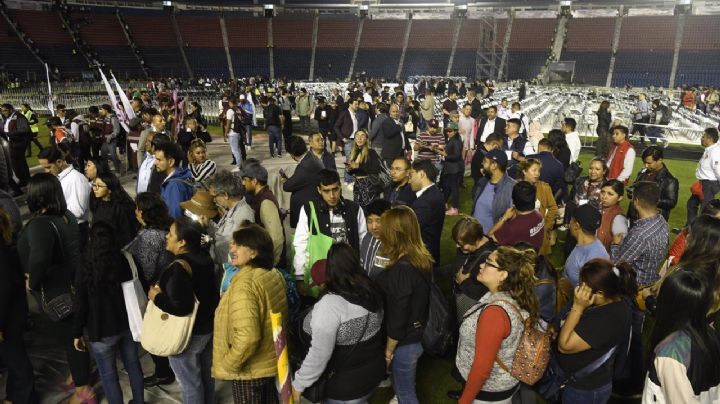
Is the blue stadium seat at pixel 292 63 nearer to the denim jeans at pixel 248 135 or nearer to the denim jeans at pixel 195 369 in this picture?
the denim jeans at pixel 248 135

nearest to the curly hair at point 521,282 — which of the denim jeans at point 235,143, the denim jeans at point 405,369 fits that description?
the denim jeans at point 405,369

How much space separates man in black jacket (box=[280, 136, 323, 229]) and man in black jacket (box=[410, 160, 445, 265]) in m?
0.98

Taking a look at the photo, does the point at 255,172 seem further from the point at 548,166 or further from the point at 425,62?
the point at 425,62

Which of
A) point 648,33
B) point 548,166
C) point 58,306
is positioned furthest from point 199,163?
point 648,33

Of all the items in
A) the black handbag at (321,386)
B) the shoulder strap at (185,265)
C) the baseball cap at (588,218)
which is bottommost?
the black handbag at (321,386)

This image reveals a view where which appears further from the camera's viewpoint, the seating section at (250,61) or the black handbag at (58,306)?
the seating section at (250,61)

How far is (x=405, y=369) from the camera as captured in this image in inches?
124

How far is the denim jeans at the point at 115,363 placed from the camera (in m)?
3.42

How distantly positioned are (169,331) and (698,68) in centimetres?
4299

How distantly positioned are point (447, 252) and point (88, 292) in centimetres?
499

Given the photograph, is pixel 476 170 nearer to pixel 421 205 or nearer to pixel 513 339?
pixel 421 205

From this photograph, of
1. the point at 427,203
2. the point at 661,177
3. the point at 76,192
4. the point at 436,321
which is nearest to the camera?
the point at 436,321

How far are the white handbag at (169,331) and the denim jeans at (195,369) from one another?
0.48 feet

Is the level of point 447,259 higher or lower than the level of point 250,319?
lower
